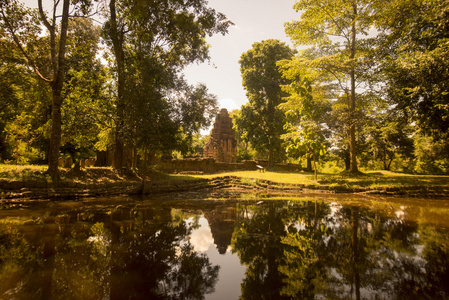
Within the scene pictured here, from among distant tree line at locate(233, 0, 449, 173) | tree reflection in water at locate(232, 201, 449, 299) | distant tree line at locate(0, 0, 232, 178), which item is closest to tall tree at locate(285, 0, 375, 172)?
distant tree line at locate(233, 0, 449, 173)

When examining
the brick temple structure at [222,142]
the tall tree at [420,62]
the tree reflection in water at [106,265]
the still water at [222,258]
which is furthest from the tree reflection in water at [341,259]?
the brick temple structure at [222,142]

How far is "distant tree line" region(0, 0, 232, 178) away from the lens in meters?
11.2

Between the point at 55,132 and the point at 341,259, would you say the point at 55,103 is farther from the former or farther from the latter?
the point at 341,259

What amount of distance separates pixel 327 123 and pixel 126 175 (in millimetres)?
16751

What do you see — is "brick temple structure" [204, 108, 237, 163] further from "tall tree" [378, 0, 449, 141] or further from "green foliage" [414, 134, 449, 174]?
"tall tree" [378, 0, 449, 141]

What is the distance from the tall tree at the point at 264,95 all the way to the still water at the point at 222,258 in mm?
19795

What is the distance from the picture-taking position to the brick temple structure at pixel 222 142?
31.9 m

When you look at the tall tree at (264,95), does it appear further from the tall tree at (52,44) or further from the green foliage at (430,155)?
the tall tree at (52,44)

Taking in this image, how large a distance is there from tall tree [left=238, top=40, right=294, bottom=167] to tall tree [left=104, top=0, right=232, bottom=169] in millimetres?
12345

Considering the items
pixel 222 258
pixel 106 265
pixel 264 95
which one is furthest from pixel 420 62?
pixel 264 95

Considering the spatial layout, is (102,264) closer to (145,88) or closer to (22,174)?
(22,174)

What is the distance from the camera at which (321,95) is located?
17.1 meters

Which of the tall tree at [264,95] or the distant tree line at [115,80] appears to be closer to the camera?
the distant tree line at [115,80]

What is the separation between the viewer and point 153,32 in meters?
12.9
